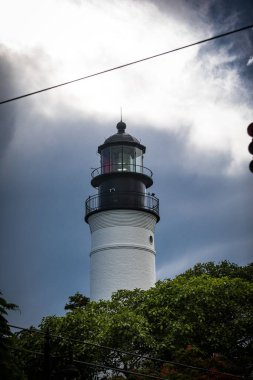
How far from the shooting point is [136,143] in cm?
4019

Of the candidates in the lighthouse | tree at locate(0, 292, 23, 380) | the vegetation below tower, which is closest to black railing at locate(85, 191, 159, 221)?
the lighthouse

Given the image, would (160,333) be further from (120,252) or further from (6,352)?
(6,352)

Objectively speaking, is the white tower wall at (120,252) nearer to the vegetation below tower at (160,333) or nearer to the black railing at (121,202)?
the black railing at (121,202)

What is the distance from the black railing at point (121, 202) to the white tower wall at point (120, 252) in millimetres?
287

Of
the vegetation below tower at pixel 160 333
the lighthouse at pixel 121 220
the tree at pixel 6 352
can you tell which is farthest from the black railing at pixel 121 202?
the tree at pixel 6 352

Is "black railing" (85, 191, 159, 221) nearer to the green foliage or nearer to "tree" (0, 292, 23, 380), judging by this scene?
the green foliage

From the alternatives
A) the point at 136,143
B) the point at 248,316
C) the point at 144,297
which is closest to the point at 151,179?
the point at 136,143

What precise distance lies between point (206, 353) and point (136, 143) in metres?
15.9

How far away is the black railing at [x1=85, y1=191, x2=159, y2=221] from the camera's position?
39.3 metres

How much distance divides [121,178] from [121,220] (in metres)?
2.44

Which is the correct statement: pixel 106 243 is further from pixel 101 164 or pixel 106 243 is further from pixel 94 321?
pixel 94 321

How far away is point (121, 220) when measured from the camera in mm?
38875

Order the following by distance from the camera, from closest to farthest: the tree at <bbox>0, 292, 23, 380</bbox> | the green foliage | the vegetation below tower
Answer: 1. the tree at <bbox>0, 292, 23, 380</bbox>
2. the vegetation below tower
3. the green foliage

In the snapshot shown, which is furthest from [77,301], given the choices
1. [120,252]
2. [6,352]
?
[6,352]
